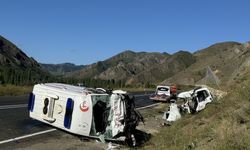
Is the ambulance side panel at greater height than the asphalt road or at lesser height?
greater

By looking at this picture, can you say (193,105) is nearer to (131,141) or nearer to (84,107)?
(131,141)

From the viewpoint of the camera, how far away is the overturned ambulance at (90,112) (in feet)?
42.0

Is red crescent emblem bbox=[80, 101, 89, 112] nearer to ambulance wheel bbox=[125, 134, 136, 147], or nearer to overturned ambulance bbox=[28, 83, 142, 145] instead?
overturned ambulance bbox=[28, 83, 142, 145]

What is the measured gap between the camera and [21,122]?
1672 cm

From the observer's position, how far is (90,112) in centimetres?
1277

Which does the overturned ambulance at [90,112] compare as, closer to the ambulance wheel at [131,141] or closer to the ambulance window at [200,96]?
the ambulance wheel at [131,141]

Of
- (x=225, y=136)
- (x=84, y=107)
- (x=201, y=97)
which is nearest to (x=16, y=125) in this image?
(x=84, y=107)

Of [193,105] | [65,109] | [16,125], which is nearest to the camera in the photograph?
[65,109]

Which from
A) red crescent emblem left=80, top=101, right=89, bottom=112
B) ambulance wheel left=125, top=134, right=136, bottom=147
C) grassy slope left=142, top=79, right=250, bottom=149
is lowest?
ambulance wheel left=125, top=134, right=136, bottom=147

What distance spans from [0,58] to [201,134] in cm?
19237

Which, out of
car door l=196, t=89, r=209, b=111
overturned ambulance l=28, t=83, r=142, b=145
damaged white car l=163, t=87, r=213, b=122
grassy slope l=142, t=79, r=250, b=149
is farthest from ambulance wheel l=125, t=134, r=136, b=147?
car door l=196, t=89, r=209, b=111

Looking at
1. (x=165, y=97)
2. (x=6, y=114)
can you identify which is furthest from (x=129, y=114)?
(x=165, y=97)

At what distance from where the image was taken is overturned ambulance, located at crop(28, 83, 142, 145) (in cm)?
1280

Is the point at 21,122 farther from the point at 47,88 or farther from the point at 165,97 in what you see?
the point at 165,97
